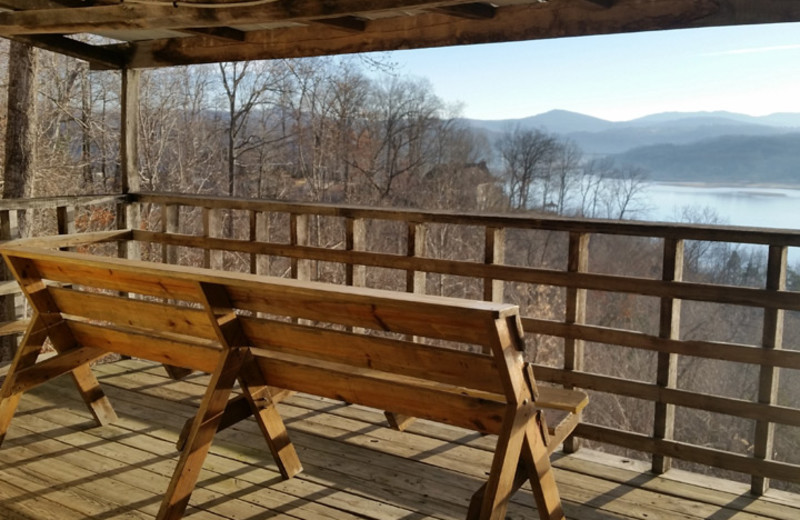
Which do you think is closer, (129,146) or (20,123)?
(129,146)

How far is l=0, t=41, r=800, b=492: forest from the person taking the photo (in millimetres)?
15078

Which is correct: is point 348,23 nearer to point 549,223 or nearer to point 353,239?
point 353,239

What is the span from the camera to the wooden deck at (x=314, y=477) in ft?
8.79

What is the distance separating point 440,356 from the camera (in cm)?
211

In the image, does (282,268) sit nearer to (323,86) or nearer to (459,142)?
(323,86)

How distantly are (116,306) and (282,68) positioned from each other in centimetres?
1611

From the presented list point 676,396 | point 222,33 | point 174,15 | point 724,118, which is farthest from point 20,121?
point 724,118

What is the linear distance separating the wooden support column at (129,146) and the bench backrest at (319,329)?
190cm

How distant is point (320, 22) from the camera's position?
3.57m

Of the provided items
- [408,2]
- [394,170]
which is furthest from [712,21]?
[394,170]

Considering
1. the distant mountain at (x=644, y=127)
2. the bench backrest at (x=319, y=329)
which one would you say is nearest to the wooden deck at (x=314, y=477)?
the bench backrest at (x=319, y=329)

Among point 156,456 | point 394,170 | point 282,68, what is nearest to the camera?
point 156,456

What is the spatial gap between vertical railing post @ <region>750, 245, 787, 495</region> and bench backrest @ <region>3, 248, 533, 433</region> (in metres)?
1.20

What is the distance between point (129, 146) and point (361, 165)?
15990 millimetres
